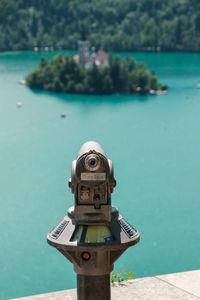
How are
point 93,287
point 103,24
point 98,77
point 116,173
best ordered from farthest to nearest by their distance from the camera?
1. point 103,24
2. point 98,77
3. point 116,173
4. point 93,287

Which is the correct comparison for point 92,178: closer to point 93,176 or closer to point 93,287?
point 93,176

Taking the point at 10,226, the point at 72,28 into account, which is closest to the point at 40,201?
the point at 10,226

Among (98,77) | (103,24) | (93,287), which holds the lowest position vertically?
(98,77)

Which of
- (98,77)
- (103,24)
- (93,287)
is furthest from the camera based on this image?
(103,24)

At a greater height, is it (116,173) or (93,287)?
(93,287)

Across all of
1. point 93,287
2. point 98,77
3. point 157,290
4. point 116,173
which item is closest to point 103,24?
point 98,77

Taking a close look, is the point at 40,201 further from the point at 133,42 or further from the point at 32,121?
the point at 133,42

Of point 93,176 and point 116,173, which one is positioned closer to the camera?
point 93,176
